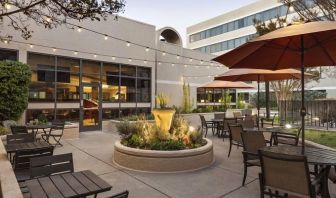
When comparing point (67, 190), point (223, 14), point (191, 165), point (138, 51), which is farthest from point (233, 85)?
point (223, 14)

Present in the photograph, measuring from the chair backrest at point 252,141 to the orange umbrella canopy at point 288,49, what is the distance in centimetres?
149

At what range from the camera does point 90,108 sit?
43.7 ft

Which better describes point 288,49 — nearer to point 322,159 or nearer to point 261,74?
point 322,159

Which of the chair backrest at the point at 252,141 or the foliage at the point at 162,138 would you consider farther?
the foliage at the point at 162,138

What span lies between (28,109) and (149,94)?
7039 millimetres

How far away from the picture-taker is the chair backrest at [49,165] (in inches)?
132

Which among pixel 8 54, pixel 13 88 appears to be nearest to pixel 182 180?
pixel 13 88

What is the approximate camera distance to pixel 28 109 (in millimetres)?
11180

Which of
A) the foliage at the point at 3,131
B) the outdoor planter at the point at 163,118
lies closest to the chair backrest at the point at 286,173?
the outdoor planter at the point at 163,118

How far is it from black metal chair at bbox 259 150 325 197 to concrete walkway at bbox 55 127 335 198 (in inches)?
46.1

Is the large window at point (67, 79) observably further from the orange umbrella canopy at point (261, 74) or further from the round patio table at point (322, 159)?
the round patio table at point (322, 159)

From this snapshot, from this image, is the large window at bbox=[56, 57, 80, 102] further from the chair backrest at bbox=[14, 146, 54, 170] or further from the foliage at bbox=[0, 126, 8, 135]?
the chair backrest at bbox=[14, 146, 54, 170]

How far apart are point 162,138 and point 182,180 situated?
168 cm

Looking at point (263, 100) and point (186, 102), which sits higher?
point (263, 100)
